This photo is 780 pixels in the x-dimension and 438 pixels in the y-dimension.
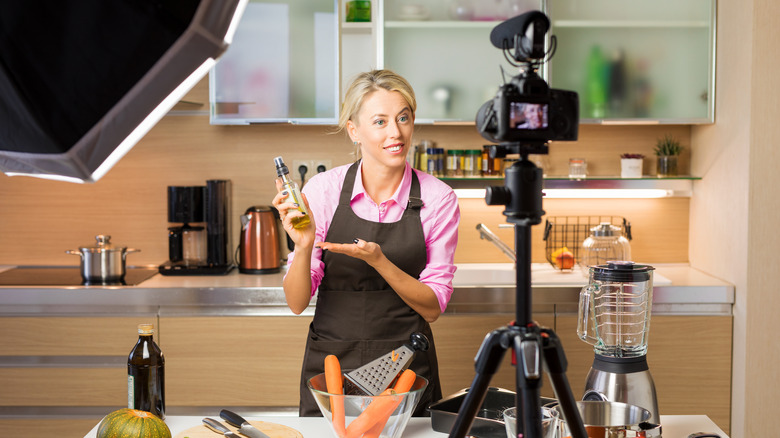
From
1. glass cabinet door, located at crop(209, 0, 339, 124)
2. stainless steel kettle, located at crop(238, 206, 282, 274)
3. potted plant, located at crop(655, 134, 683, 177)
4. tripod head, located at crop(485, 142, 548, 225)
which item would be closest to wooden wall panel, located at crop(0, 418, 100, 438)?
stainless steel kettle, located at crop(238, 206, 282, 274)

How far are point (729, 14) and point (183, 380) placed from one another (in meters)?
2.44

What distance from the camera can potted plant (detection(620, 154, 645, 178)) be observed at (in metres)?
3.09

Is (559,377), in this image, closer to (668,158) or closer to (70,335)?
(70,335)

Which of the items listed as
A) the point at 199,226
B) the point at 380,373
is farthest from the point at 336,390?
the point at 199,226

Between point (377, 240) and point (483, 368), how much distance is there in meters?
0.98

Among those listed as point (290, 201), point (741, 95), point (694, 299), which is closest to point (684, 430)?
point (290, 201)

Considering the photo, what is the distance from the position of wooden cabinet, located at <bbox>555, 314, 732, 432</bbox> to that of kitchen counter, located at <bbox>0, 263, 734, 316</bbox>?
48 mm

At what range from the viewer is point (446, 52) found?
9.74ft

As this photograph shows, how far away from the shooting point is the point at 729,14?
9.25 ft

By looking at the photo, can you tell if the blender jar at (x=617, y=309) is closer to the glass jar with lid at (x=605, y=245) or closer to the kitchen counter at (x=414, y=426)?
the kitchen counter at (x=414, y=426)

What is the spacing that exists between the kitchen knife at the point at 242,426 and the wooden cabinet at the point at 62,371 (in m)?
1.51

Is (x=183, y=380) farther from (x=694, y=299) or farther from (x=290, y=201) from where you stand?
(x=694, y=299)

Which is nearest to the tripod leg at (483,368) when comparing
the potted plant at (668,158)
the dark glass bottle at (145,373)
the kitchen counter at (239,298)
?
the dark glass bottle at (145,373)

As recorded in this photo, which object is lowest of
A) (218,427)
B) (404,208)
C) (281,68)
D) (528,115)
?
(218,427)
